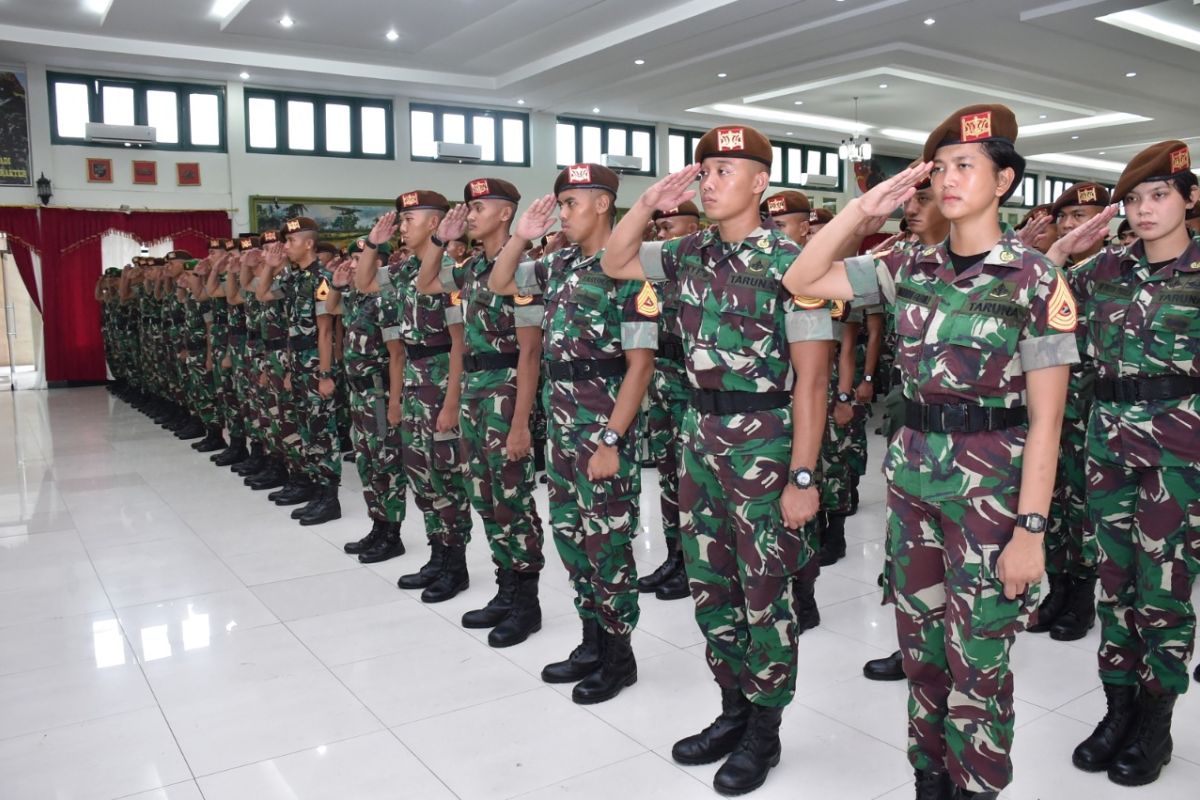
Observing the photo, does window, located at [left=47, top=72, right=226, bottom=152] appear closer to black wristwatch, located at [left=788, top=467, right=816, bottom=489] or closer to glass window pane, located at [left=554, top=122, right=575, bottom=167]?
glass window pane, located at [left=554, top=122, right=575, bottom=167]

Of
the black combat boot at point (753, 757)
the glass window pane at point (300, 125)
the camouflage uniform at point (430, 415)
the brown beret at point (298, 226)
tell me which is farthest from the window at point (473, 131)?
the black combat boot at point (753, 757)

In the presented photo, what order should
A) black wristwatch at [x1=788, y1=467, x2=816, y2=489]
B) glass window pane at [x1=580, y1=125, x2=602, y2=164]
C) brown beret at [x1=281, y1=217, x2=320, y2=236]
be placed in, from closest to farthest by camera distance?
black wristwatch at [x1=788, y1=467, x2=816, y2=489], brown beret at [x1=281, y1=217, x2=320, y2=236], glass window pane at [x1=580, y1=125, x2=602, y2=164]

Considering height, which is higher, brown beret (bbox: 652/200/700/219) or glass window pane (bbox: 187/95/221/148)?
glass window pane (bbox: 187/95/221/148)

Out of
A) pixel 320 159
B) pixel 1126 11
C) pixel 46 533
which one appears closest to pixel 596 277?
pixel 46 533

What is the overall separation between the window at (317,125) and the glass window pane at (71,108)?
2.02 metres

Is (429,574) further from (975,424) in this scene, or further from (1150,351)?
(1150,351)

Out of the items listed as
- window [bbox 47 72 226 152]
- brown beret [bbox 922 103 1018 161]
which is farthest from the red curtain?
brown beret [bbox 922 103 1018 161]

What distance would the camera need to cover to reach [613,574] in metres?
2.85

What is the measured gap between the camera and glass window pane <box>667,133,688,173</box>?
1612 centimetres

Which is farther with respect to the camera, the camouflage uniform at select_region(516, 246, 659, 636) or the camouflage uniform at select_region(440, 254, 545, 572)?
the camouflage uniform at select_region(440, 254, 545, 572)

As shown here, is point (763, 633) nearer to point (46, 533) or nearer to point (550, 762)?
point (550, 762)

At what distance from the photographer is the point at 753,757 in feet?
7.70

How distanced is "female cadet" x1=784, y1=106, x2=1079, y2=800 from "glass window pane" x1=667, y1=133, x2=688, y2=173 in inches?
576

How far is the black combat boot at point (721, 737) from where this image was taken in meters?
2.45
